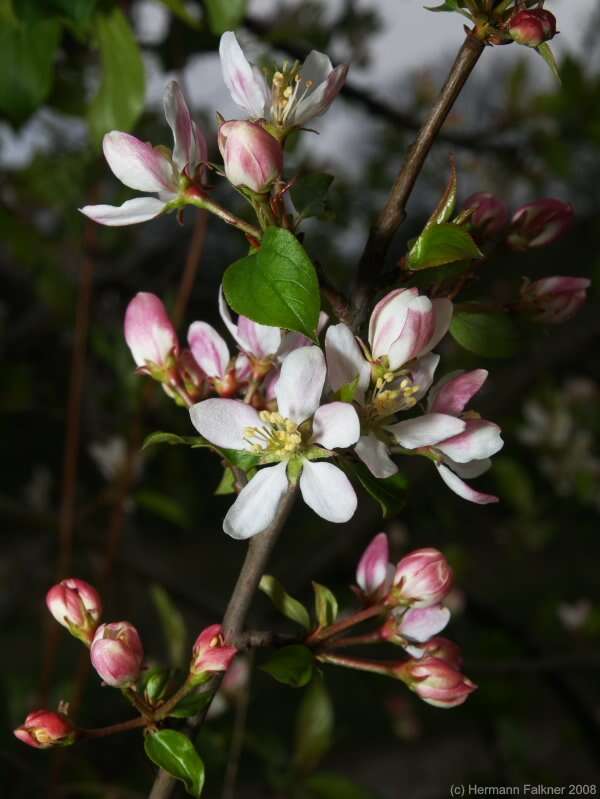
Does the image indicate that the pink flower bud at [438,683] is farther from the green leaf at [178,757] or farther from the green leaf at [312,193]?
the green leaf at [312,193]

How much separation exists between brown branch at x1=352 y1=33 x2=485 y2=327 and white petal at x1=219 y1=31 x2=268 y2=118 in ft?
0.26

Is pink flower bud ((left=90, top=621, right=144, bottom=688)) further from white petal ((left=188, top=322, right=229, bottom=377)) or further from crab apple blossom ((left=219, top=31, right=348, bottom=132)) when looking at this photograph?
crab apple blossom ((left=219, top=31, right=348, bottom=132))

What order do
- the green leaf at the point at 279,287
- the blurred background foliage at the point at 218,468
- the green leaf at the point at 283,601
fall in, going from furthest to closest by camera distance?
1. the blurred background foliage at the point at 218,468
2. the green leaf at the point at 283,601
3. the green leaf at the point at 279,287

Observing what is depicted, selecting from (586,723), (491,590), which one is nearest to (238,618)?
(586,723)

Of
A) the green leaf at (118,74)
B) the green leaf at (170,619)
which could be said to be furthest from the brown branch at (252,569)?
the green leaf at (118,74)

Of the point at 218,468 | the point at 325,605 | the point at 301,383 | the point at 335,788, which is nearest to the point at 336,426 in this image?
the point at 301,383

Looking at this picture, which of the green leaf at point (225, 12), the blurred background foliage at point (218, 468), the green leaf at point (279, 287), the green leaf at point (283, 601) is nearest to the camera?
the green leaf at point (279, 287)

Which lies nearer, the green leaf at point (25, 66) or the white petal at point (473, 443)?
the white petal at point (473, 443)

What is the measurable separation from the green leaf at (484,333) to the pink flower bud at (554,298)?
2 centimetres

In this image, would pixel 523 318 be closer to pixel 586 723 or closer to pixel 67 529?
pixel 67 529

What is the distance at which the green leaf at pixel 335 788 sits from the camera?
88 cm

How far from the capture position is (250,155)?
32 centimetres

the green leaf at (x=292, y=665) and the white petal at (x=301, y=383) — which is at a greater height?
the white petal at (x=301, y=383)

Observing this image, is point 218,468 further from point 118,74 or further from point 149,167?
point 149,167
